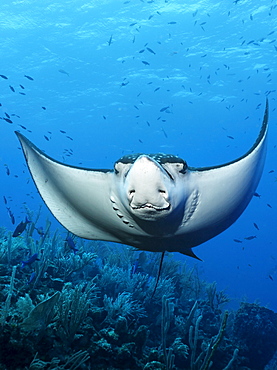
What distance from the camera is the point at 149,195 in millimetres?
2061

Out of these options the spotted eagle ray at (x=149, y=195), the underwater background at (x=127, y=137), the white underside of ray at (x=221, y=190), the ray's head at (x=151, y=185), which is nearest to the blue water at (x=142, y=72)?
the underwater background at (x=127, y=137)

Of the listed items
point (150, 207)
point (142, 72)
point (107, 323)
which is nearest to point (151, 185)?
point (150, 207)

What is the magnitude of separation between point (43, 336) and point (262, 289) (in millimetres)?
96496

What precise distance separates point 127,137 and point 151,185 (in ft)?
162

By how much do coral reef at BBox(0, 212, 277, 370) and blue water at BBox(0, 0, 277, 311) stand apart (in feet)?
22.2

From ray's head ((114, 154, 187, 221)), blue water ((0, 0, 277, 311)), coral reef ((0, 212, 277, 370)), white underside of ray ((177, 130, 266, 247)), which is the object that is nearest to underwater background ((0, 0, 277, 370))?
coral reef ((0, 212, 277, 370))

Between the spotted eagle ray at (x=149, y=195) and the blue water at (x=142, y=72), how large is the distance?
32.4 ft

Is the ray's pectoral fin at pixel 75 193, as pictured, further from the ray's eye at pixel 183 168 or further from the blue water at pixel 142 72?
the blue water at pixel 142 72

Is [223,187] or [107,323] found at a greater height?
[223,187]

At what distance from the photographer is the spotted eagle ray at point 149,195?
2.13 meters

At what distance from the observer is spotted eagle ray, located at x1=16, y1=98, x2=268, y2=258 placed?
84.0 inches

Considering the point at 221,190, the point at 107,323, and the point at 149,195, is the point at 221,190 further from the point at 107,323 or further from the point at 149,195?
the point at 107,323

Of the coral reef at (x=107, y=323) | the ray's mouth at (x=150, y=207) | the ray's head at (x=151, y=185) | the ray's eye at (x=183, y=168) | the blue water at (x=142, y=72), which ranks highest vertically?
the blue water at (x=142, y=72)

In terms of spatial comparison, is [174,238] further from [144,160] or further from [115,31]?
[115,31]
